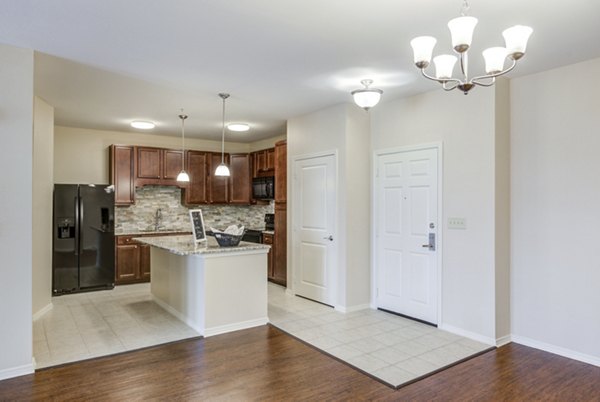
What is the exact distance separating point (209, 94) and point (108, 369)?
2.89 meters

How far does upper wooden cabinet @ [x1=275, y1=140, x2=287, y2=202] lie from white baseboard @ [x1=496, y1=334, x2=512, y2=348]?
3.37 meters

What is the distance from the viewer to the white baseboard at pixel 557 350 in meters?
3.30

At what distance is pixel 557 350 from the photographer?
3.50 meters

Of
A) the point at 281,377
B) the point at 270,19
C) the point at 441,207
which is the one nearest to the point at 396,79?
the point at 441,207

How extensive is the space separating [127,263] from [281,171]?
2.92m

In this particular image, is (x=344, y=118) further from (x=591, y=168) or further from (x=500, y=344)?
(x=500, y=344)

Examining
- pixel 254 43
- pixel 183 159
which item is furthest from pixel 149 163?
pixel 254 43

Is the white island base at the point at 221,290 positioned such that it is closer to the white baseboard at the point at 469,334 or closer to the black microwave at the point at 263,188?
the white baseboard at the point at 469,334

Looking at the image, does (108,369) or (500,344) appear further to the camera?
(500,344)

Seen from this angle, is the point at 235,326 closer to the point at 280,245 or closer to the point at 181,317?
the point at 181,317

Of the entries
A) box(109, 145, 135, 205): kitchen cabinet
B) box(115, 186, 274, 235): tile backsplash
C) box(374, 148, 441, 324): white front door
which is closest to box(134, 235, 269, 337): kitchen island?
box(374, 148, 441, 324): white front door

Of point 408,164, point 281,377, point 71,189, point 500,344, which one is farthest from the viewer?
point 71,189

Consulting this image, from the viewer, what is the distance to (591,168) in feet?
10.9

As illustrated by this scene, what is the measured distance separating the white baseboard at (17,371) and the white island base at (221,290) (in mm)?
1433
